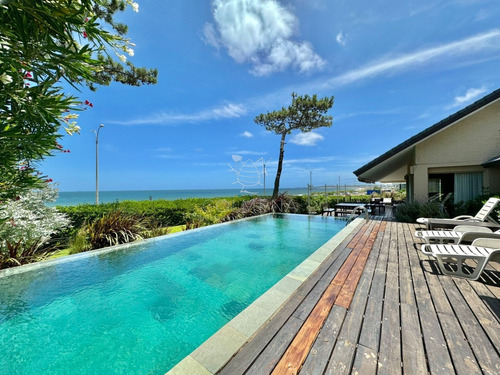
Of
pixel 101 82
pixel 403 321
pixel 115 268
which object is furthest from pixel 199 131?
pixel 403 321

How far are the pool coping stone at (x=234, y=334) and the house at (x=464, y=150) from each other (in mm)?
8076

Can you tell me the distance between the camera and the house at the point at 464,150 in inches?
292

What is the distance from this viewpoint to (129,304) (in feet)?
11.1

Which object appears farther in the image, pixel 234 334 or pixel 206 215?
pixel 206 215

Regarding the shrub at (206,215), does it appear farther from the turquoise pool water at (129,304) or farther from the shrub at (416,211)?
the shrub at (416,211)

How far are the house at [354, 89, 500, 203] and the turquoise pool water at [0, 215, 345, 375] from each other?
6.73m

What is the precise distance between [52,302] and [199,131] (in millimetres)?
22718

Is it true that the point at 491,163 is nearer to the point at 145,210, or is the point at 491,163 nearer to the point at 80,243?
the point at 145,210

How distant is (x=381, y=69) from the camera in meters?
9.35

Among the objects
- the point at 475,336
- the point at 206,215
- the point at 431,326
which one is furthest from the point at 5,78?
the point at 206,215

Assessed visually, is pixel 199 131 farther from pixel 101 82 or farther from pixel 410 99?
pixel 410 99

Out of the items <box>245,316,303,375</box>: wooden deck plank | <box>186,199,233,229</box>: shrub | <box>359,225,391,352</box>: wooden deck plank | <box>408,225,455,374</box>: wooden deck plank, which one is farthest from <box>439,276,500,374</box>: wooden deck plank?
<box>186,199,233,229</box>: shrub

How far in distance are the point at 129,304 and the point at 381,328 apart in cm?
Result: 387

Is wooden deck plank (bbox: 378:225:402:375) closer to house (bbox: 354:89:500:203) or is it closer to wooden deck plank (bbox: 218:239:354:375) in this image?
wooden deck plank (bbox: 218:239:354:375)
